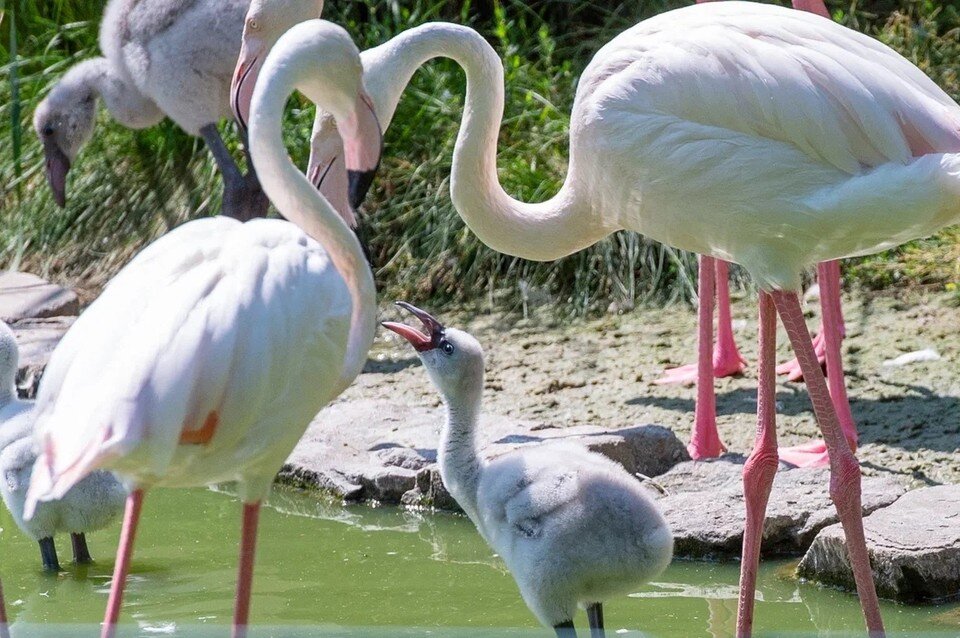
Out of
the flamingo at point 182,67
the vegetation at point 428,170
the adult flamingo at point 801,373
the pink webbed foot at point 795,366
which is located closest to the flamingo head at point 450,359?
the adult flamingo at point 801,373

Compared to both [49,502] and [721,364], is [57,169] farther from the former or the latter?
[49,502]

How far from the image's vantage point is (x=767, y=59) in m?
3.74

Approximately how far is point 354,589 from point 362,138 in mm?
1522

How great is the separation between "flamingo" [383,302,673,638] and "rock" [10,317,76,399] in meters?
2.71

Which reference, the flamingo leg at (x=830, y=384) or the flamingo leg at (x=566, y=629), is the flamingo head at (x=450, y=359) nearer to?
the flamingo leg at (x=566, y=629)

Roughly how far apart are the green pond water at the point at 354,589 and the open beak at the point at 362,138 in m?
1.09

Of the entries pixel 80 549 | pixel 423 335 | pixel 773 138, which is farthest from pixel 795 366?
pixel 80 549

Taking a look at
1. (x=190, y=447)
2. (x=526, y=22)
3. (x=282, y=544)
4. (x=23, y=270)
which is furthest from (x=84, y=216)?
(x=190, y=447)

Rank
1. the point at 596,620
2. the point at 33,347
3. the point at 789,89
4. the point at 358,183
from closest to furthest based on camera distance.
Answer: the point at 358,183
the point at 789,89
the point at 596,620
the point at 33,347

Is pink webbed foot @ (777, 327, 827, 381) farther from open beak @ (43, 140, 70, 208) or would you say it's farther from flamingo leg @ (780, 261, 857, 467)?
open beak @ (43, 140, 70, 208)

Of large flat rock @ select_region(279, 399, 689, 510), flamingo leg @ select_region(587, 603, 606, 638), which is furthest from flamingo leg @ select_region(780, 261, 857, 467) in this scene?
flamingo leg @ select_region(587, 603, 606, 638)

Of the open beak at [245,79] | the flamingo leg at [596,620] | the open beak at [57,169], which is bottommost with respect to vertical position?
the flamingo leg at [596,620]

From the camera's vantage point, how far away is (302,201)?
318 centimetres

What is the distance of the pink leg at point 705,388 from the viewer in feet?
17.4
